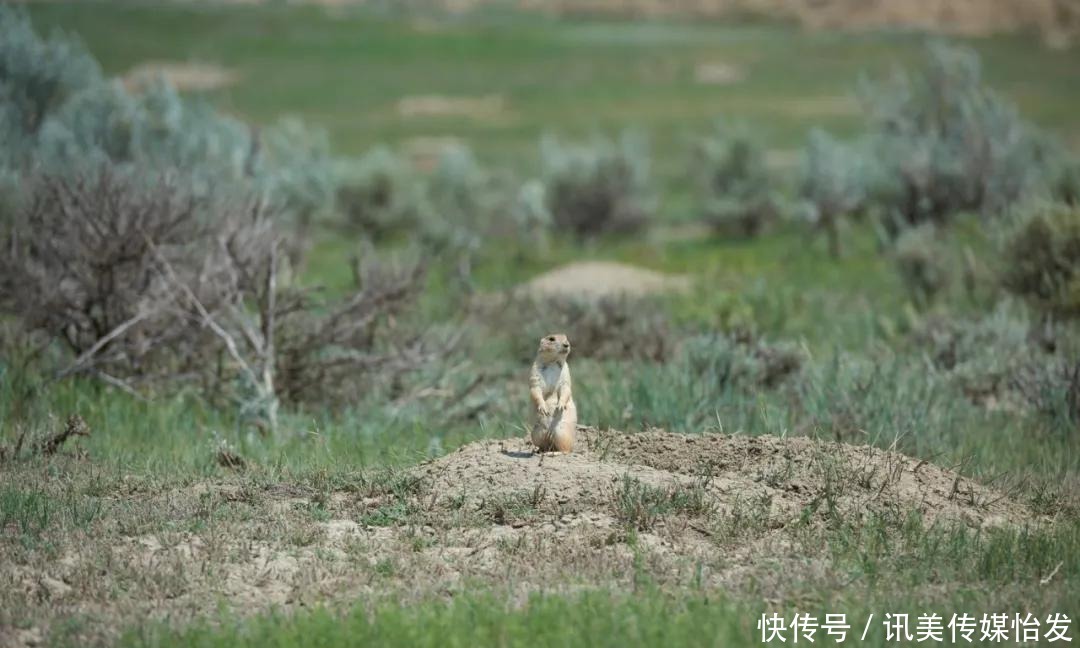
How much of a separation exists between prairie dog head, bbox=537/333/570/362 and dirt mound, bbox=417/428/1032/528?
582 mm

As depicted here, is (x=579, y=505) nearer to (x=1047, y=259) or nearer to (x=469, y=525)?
(x=469, y=525)

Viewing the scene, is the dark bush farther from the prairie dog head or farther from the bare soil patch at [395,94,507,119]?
the bare soil patch at [395,94,507,119]

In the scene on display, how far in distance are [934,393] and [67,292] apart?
6.89m

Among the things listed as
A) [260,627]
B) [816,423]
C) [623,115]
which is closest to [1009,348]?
[816,423]

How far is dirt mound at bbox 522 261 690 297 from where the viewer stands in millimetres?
17828

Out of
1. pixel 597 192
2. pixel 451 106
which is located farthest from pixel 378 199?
pixel 451 106

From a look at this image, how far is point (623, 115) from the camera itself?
61.5m

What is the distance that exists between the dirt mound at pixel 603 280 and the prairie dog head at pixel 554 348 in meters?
9.38

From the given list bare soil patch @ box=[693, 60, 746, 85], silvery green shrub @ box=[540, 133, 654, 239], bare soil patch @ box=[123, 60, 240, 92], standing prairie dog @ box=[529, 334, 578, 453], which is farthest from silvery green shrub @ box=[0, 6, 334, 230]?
bare soil patch @ box=[693, 60, 746, 85]

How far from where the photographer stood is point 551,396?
7.71m

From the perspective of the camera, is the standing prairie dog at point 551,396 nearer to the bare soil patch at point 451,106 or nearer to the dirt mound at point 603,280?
the dirt mound at point 603,280

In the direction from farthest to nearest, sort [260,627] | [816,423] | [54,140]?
[54,140], [816,423], [260,627]

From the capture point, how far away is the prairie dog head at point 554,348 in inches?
298

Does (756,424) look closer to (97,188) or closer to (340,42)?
(97,188)
